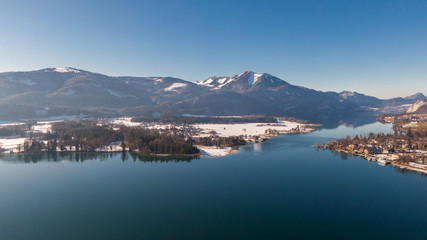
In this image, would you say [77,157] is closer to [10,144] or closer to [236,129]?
[10,144]

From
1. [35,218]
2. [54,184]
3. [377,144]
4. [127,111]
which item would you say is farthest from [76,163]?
[127,111]

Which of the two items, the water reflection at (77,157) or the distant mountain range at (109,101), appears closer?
the water reflection at (77,157)

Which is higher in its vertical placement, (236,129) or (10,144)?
(236,129)

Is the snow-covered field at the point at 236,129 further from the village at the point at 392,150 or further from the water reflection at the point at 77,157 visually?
the village at the point at 392,150

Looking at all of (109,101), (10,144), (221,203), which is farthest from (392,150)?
(109,101)

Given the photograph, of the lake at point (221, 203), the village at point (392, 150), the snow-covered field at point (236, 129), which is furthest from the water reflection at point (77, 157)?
the village at point (392, 150)

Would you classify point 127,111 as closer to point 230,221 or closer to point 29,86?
point 29,86
